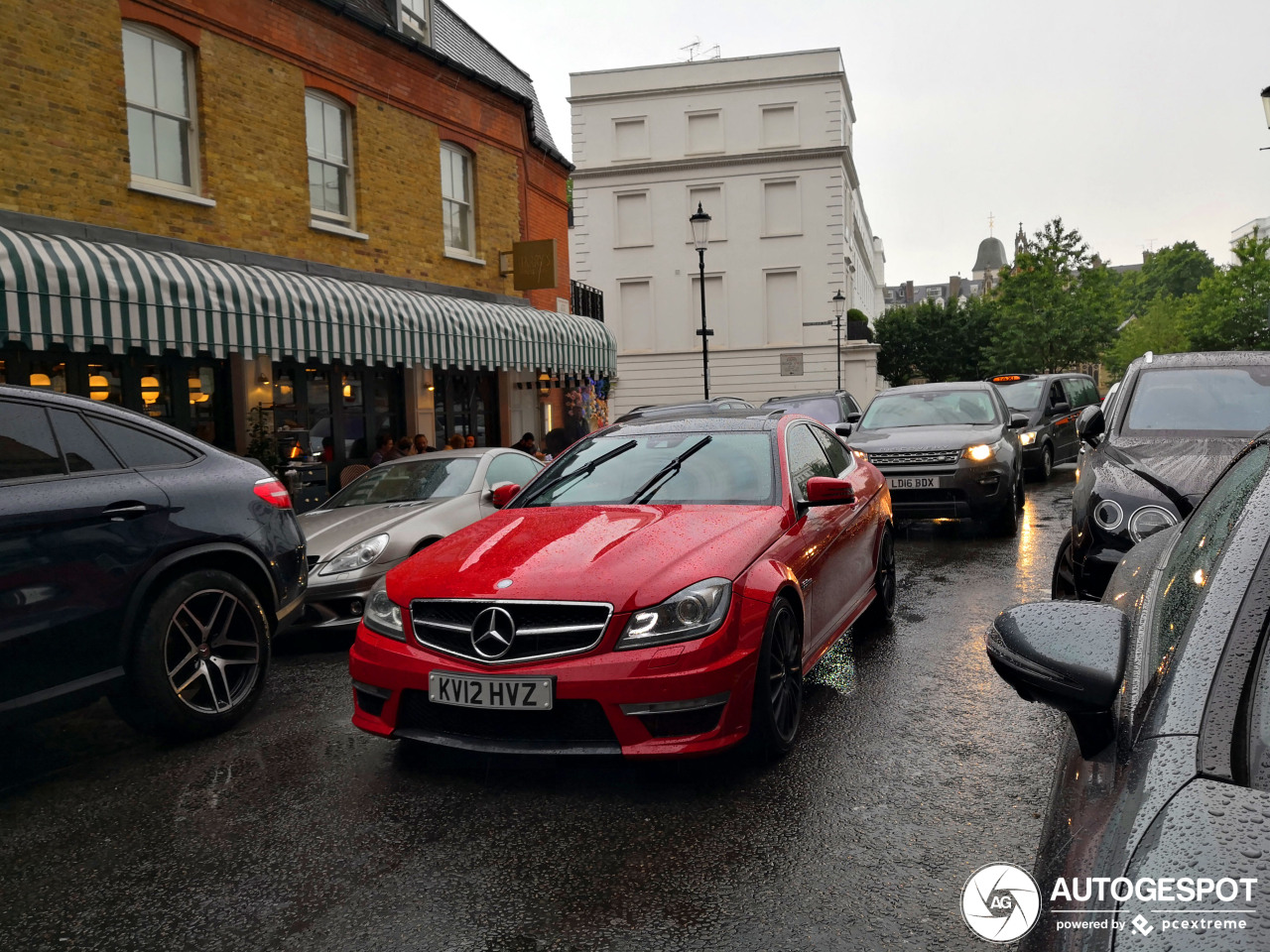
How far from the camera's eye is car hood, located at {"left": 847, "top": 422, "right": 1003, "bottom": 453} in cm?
1070

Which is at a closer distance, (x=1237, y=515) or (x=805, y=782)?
(x=1237, y=515)

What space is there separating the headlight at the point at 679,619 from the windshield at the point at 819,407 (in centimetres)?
1407

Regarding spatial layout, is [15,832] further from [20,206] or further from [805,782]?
[20,206]

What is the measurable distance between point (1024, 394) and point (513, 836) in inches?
653

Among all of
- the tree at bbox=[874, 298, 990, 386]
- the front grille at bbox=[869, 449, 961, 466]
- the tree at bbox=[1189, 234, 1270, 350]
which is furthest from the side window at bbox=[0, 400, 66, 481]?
the tree at bbox=[1189, 234, 1270, 350]

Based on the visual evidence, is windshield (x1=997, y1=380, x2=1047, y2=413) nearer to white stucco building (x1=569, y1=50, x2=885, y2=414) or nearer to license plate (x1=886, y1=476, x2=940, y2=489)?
license plate (x1=886, y1=476, x2=940, y2=489)

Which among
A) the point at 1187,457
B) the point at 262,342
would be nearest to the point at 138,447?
the point at 1187,457

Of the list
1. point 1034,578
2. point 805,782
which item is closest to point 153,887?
point 805,782

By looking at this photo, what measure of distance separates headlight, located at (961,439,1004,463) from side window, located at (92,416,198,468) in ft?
26.0

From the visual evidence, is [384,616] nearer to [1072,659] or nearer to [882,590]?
[1072,659]

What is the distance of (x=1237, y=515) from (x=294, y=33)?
14123 mm

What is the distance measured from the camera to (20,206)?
32.2 feet

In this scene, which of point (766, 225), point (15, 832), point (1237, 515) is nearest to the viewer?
point (1237, 515)

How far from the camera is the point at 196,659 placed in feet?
16.0
